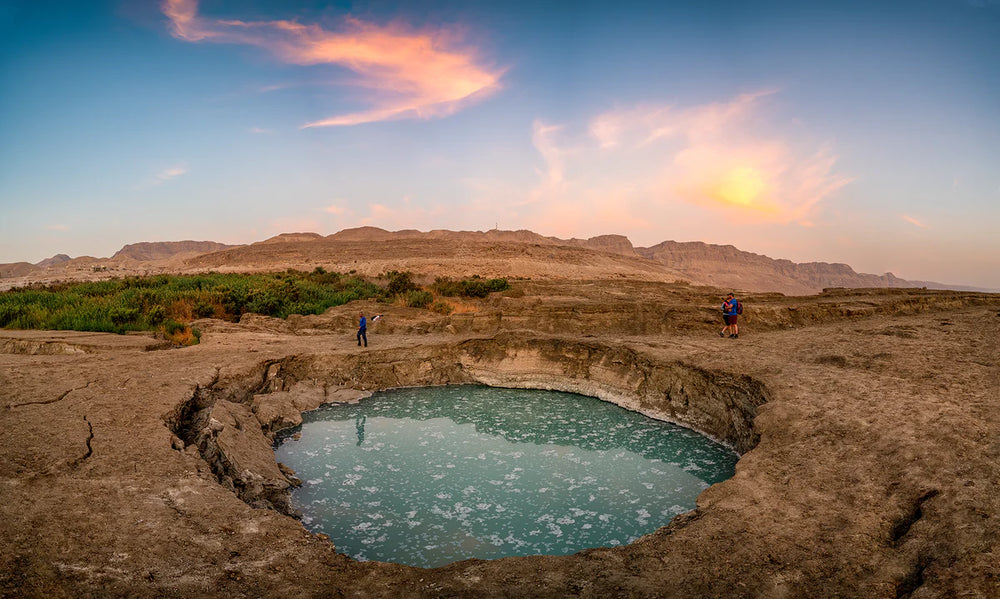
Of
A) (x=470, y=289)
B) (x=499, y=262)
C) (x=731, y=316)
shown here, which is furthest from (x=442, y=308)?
(x=499, y=262)

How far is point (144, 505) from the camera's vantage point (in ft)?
17.0

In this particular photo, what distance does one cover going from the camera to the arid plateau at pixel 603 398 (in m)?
4.20

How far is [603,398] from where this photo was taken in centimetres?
1263

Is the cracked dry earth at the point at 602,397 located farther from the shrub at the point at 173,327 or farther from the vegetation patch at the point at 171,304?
the vegetation patch at the point at 171,304

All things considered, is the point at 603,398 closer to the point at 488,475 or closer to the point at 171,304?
the point at 488,475

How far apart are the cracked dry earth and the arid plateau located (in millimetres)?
28

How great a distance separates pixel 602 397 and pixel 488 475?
17.2 feet

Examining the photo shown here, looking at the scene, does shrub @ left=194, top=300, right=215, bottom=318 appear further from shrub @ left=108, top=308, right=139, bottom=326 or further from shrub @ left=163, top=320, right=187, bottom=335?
shrub @ left=163, top=320, right=187, bottom=335

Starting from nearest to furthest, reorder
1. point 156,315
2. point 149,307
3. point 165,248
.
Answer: point 156,315, point 149,307, point 165,248

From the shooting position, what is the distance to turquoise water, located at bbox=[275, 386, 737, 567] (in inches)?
254

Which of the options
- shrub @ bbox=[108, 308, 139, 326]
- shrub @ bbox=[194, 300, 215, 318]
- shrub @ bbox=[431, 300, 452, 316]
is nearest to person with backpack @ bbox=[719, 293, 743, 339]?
shrub @ bbox=[431, 300, 452, 316]

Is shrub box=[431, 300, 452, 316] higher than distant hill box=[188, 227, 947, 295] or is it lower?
lower

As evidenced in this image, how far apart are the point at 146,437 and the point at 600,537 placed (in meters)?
6.47

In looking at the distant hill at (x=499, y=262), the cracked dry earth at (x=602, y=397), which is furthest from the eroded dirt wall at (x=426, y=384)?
the distant hill at (x=499, y=262)
